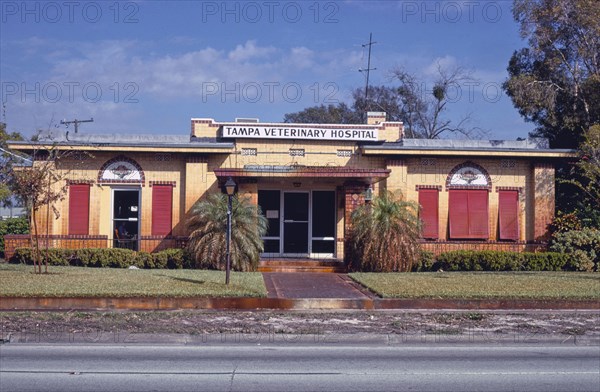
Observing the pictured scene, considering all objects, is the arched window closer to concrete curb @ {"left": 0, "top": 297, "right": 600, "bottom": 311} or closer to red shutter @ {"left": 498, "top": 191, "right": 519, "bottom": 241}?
red shutter @ {"left": 498, "top": 191, "right": 519, "bottom": 241}

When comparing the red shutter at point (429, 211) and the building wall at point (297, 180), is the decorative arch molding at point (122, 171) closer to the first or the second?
the building wall at point (297, 180)

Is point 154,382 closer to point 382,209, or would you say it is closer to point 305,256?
point 382,209

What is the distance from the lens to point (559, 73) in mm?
32625

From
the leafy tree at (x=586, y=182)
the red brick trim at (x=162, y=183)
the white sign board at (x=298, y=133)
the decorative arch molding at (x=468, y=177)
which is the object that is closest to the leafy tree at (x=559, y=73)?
the leafy tree at (x=586, y=182)

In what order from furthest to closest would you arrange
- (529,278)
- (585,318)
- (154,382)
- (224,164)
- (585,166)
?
(224,164) → (585,166) → (529,278) → (585,318) → (154,382)

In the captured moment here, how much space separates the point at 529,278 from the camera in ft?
66.8

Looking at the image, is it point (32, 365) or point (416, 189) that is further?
point (416, 189)

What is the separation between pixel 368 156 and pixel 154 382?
1799 centimetres

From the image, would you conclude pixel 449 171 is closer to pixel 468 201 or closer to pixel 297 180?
pixel 468 201

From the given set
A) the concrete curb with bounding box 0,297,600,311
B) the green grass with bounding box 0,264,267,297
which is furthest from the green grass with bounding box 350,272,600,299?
the green grass with bounding box 0,264,267,297

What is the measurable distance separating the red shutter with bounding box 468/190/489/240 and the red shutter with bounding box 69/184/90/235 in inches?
540

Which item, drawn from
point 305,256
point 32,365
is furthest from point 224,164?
point 32,365

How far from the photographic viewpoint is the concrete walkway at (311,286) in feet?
55.6

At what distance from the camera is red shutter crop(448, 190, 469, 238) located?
85.7ft
